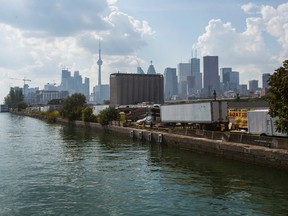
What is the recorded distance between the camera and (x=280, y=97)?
32812mm

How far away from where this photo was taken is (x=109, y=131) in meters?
80.8

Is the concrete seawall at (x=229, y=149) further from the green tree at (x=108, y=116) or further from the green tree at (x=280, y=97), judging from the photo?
the green tree at (x=108, y=116)

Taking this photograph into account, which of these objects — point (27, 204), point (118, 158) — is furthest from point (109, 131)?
point (27, 204)

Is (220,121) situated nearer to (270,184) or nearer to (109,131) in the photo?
(270,184)

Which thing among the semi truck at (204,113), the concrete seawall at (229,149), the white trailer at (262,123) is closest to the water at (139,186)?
the concrete seawall at (229,149)

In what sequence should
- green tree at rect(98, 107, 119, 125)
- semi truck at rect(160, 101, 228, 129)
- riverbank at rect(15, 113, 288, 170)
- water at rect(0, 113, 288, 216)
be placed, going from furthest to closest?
green tree at rect(98, 107, 119, 125), semi truck at rect(160, 101, 228, 129), riverbank at rect(15, 113, 288, 170), water at rect(0, 113, 288, 216)

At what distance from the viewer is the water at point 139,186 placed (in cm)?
2142

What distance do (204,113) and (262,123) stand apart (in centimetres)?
1183

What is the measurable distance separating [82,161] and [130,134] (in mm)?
26792

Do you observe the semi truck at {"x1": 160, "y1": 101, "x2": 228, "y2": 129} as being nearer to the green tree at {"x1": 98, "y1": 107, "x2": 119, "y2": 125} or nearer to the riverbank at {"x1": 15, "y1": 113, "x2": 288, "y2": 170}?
the riverbank at {"x1": 15, "y1": 113, "x2": 288, "y2": 170}

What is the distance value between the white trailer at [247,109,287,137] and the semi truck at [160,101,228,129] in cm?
775

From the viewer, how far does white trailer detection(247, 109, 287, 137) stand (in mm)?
37406

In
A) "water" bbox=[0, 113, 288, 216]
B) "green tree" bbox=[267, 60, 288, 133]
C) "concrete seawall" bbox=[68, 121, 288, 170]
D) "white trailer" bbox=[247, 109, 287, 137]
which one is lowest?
"water" bbox=[0, 113, 288, 216]

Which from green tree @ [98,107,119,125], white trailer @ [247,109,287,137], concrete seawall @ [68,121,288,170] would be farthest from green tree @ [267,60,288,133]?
green tree @ [98,107,119,125]
